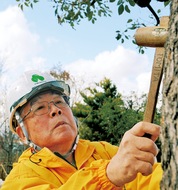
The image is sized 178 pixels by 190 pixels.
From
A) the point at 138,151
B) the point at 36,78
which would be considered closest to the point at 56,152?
the point at 36,78

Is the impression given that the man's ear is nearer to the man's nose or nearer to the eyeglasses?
the eyeglasses

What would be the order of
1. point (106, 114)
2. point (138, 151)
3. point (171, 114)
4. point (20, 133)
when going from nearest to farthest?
point (171, 114) → point (138, 151) → point (20, 133) → point (106, 114)

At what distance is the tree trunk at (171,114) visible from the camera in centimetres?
116

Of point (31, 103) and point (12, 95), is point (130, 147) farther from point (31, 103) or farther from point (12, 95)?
point (12, 95)

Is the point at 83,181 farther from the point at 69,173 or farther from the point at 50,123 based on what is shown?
the point at 50,123

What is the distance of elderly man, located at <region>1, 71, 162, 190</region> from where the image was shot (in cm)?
191

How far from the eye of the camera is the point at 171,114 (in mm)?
1191

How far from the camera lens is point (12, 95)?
10.4 ft

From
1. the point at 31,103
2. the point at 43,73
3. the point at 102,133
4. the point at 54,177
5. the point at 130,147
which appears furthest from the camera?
the point at 102,133

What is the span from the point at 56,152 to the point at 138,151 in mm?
1179

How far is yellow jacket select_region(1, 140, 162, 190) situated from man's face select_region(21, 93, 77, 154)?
0.10 metres

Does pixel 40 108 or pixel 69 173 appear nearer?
pixel 69 173

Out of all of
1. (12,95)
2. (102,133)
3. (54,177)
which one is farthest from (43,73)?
(102,133)

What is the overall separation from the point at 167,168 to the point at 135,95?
1926cm
